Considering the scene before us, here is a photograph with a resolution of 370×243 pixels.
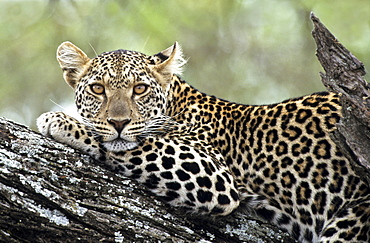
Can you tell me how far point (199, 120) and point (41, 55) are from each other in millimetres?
9872

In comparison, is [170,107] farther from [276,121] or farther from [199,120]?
[276,121]

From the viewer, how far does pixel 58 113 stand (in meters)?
6.45

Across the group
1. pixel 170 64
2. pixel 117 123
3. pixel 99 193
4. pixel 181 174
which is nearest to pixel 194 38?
pixel 170 64

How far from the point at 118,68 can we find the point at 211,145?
148 centimetres

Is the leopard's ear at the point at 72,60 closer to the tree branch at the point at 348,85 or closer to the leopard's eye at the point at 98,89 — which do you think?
the leopard's eye at the point at 98,89

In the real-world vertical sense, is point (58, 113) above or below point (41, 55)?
below

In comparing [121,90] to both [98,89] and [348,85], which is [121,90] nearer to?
[98,89]

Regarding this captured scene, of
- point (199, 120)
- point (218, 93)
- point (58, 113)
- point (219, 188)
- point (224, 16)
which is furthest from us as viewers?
point (224, 16)

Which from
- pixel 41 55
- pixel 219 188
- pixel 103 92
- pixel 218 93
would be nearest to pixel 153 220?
pixel 219 188

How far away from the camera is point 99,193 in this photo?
5176mm

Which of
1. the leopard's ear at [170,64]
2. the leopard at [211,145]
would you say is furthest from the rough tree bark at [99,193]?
the leopard's ear at [170,64]

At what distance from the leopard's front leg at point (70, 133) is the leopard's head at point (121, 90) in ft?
0.43

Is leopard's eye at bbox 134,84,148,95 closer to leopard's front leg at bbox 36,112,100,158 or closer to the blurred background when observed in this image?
leopard's front leg at bbox 36,112,100,158

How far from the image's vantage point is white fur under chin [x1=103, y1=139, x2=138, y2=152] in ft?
19.6
